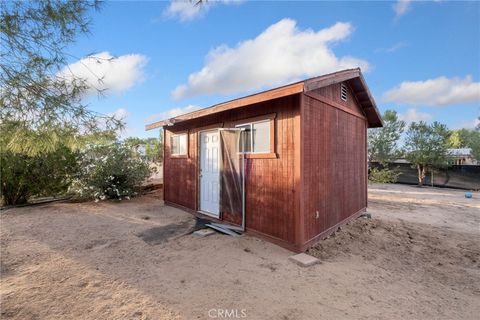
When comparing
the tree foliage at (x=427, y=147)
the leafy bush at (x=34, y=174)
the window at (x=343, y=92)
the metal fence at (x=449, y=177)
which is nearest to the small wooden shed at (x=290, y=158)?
the window at (x=343, y=92)

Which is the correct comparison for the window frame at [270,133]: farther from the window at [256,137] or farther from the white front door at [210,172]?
the white front door at [210,172]

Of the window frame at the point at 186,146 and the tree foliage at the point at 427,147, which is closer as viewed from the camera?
the window frame at the point at 186,146

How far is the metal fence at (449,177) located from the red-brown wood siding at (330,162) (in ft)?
35.3

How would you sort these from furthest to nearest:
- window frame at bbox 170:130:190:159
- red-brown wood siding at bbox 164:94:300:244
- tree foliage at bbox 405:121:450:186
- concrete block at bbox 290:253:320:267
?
tree foliage at bbox 405:121:450:186, window frame at bbox 170:130:190:159, red-brown wood siding at bbox 164:94:300:244, concrete block at bbox 290:253:320:267

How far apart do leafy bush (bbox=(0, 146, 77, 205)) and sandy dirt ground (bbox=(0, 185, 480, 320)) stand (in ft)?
6.33

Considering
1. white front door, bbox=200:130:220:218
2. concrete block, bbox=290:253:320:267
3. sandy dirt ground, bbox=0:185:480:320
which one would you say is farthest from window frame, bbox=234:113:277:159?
concrete block, bbox=290:253:320:267

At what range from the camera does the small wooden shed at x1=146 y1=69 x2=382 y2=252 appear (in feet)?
12.5

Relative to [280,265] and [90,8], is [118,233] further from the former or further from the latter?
[90,8]

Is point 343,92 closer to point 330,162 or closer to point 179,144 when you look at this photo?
point 330,162

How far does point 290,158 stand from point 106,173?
6.01 metres

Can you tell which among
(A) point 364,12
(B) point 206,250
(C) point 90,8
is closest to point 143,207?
(B) point 206,250

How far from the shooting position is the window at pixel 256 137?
422cm

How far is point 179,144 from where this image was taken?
21.9 ft

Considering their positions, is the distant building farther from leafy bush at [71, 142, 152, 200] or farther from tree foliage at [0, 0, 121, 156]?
tree foliage at [0, 0, 121, 156]
